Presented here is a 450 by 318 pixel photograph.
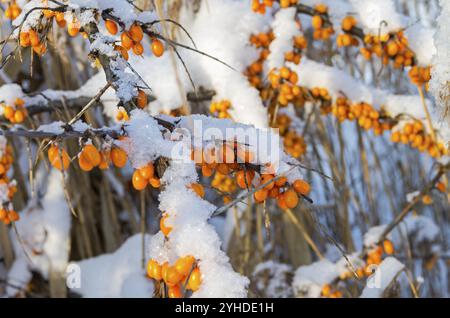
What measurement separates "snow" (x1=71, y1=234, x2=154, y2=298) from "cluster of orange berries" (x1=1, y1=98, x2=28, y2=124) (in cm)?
58

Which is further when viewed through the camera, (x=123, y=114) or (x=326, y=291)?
(x=326, y=291)

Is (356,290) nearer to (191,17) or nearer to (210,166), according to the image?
(191,17)

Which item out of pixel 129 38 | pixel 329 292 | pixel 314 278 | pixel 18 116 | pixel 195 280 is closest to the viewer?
pixel 195 280

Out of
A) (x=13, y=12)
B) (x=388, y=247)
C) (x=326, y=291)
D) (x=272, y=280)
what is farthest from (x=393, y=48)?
(x=13, y=12)

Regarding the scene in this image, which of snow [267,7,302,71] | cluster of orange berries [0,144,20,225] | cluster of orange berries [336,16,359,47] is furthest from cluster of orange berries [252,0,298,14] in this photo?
cluster of orange berries [0,144,20,225]

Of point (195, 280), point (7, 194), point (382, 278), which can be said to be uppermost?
point (7, 194)

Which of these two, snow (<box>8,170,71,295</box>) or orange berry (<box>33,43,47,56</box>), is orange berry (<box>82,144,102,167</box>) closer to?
orange berry (<box>33,43,47,56</box>)

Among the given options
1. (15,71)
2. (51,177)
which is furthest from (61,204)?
(15,71)

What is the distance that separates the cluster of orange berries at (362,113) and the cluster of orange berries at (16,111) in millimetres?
756

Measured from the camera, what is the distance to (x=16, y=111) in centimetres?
122

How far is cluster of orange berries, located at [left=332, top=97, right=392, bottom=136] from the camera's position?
146 cm

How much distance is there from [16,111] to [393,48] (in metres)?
0.86

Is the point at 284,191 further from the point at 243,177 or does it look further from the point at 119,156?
the point at 119,156

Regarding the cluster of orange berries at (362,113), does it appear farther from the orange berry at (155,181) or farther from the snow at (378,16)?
the orange berry at (155,181)
